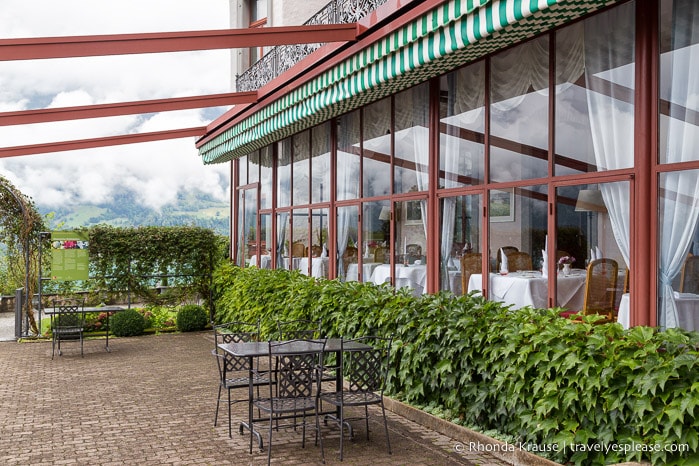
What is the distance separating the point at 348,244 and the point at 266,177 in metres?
4.30

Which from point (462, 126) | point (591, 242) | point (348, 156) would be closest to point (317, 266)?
point (348, 156)

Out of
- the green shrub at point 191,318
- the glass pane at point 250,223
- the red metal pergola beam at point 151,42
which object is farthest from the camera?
the glass pane at point 250,223

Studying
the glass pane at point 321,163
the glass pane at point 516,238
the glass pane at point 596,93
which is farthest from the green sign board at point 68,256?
the glass pane at point 596,93

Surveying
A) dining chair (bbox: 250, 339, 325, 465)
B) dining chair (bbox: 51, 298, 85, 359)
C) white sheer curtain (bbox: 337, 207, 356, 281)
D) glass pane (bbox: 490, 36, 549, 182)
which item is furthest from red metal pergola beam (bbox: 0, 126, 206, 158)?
dining chair (bbox: 250, 339, 325, 465)

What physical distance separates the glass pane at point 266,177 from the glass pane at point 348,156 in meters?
3.37

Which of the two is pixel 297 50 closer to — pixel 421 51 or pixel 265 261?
pixel 265 261

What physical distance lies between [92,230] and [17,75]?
4072 inches

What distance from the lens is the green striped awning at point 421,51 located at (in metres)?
5.71

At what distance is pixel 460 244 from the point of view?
7.91 m

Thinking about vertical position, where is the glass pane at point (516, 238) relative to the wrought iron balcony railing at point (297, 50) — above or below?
below

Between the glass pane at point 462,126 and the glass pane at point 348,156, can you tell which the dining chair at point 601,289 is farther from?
the glass pane at point 348,156

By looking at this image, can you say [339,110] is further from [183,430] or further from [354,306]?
[183,430]

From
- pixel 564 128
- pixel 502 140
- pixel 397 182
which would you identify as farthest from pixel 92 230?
pixel 564 128

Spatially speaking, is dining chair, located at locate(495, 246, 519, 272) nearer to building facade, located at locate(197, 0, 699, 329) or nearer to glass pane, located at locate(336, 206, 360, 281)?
building facade, located at locate(197, 0, 699, 329)
